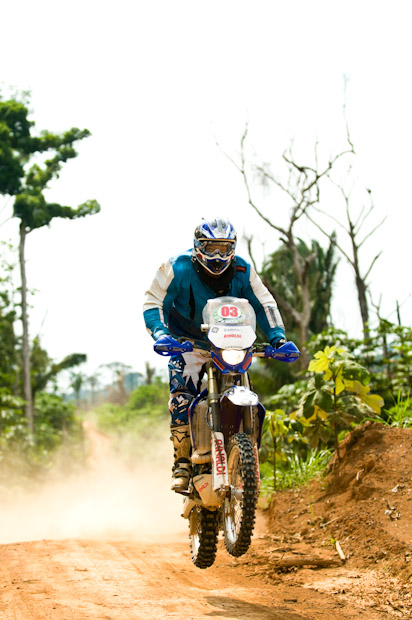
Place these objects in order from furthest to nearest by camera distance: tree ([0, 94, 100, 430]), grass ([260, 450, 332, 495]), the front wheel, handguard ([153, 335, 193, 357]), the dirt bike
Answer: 1. tree ([0, 94, 100, 430])
2. grass ([260, 450, 332, 495])
3. handguard ([153, 335, 193, 357])
4. the dirt bike
5. the front wheel

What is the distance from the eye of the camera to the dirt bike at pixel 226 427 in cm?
560

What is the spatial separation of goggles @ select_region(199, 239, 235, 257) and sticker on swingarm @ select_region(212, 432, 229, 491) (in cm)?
170

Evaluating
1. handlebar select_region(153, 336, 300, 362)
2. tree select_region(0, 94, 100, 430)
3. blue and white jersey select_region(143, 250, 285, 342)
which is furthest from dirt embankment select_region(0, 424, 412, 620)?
tree select_region(0, 94, 100, 430)

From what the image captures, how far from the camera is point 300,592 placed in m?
6.55

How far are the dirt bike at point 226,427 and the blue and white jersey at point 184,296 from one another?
598mm

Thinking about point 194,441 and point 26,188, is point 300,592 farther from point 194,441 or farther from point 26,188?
point 26,188

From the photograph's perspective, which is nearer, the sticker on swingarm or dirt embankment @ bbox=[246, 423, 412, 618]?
the sticker on swingarm

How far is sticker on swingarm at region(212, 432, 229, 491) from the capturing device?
5.66m

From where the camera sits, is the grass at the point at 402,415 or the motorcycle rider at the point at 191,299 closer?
the motorcycle rider at the point at 191,299

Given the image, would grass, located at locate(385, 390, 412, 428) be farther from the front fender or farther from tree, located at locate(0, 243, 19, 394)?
tree, located at locate(0, 243, 19, 394)

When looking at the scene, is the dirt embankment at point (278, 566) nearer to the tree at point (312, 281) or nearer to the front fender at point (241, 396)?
the front fender at point (241, 396)

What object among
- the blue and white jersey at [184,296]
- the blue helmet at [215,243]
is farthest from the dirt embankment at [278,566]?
the blue helmet at [215,243]

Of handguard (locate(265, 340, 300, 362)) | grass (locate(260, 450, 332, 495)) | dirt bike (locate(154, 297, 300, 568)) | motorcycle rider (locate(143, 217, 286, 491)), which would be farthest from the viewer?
grass (locate(260, 450, 332, 495))

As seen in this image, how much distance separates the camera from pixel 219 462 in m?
5.74
